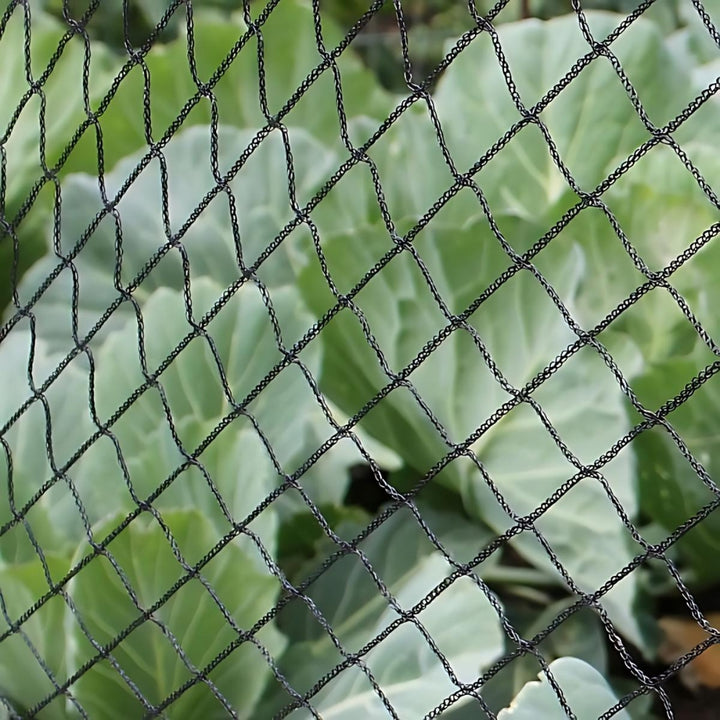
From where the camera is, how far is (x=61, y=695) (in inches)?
21.7

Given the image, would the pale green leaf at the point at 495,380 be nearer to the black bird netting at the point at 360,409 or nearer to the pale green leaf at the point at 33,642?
the black bird netting at the point at 360,409

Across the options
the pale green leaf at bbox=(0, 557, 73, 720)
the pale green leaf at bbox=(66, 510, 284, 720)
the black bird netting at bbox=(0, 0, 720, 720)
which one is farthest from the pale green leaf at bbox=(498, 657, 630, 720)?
the pale green leaf at bbox=(0, 557, 73, 720)

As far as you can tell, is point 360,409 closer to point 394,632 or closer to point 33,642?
point 394,632

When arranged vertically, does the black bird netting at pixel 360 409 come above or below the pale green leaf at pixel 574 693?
above

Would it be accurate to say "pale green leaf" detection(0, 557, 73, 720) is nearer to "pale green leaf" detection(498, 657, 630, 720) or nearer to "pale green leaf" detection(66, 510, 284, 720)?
"pale green leaf" detection(66, 510, 284, 720)

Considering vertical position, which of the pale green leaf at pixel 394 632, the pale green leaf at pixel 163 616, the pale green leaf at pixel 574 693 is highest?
the pale green leaf at pixel 163 616

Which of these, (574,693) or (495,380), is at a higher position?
(495,380)

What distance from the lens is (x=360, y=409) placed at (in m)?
0.64

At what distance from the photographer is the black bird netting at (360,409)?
52 centimetres

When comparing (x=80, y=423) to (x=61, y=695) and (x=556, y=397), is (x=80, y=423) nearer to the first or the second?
(x=61, y=695)

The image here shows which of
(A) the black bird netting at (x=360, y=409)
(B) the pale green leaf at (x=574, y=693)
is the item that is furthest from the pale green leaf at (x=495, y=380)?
(B) the pale green leaf at (x=574, y=693)

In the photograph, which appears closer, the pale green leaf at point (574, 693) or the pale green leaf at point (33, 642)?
the pale green leaf at point (574, 693)

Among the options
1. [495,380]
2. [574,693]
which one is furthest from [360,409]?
[574,693]

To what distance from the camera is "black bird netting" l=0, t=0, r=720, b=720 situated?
520mm
